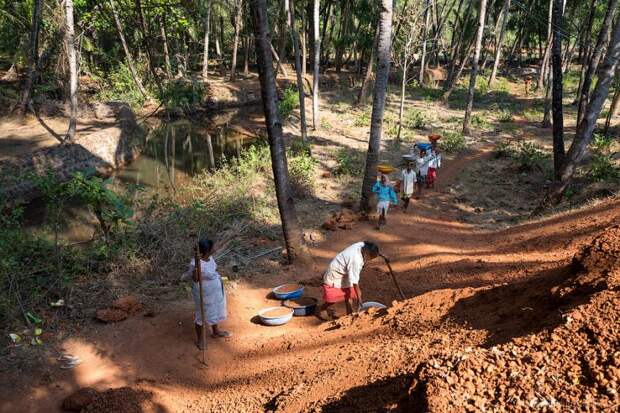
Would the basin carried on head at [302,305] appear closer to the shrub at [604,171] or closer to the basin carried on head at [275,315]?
the basin carried on head at [275,315]

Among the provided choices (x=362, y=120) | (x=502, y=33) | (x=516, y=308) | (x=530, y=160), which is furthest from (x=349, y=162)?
(x=502, y=33)

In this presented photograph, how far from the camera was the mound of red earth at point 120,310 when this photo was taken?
6164 millimetres

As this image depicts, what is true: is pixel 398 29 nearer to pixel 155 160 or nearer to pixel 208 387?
pixel 155 160

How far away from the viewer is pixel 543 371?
9.43 ft

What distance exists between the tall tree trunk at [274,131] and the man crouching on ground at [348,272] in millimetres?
2050

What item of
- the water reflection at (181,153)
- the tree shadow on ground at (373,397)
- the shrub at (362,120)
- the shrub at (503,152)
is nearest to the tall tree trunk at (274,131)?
the tree shadow on ground at (373,397)

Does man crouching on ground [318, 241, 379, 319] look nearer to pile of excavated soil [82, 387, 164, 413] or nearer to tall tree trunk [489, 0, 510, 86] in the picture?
pile of excavated soil [82, 387, 164, 413]

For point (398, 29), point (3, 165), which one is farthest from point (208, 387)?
point (398, 29)

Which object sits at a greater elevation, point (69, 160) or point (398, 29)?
point (398, 29)

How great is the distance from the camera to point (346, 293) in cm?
615

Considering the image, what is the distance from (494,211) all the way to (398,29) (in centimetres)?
1347

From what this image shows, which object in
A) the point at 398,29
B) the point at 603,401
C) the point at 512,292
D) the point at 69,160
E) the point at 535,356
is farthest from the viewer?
the point at 398,29

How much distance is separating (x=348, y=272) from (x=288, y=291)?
1.73 metres

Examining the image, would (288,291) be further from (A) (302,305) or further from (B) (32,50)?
(B) (32,50)
